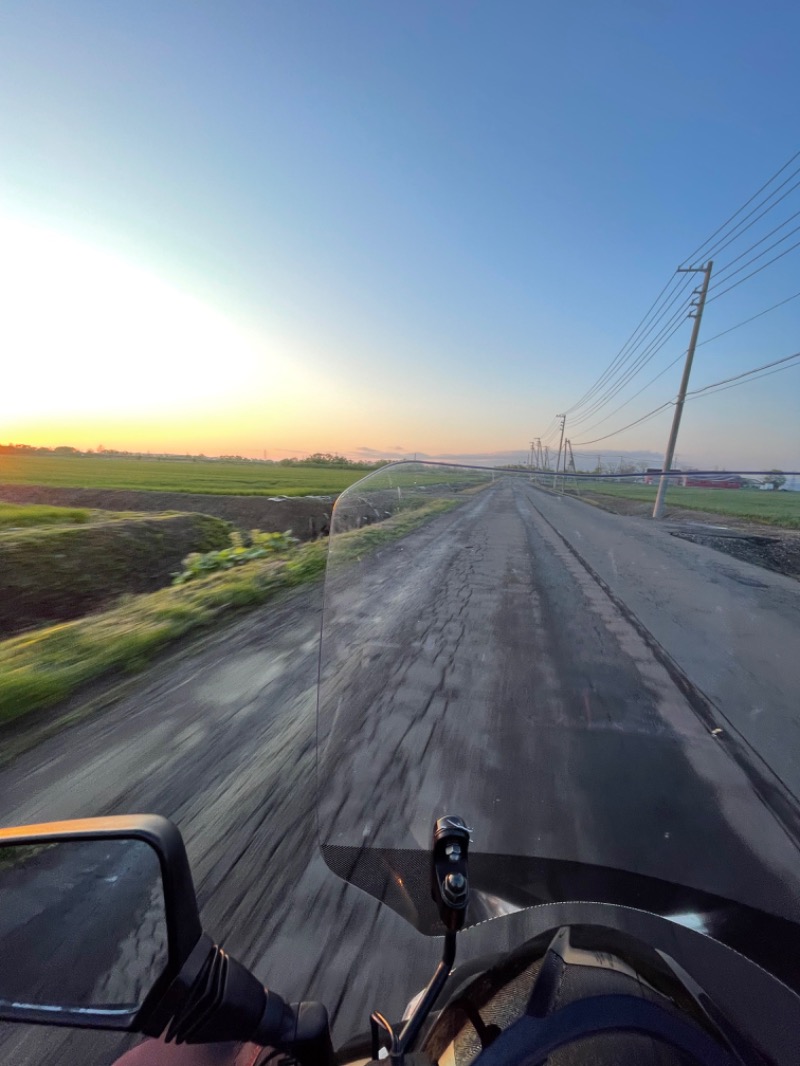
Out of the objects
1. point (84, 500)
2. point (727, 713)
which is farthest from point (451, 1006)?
point (84, 500)

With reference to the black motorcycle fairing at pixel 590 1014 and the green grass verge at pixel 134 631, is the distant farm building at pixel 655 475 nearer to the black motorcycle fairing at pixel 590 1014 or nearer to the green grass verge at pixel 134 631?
the green grass verge at pixel 134 631

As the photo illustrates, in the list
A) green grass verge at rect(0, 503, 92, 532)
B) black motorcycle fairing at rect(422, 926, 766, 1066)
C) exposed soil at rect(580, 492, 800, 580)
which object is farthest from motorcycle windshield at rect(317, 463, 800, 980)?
green grass verge at rect(0, 503, 92, 532)

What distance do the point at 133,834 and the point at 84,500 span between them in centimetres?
3087

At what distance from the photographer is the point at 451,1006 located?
3.03 ft

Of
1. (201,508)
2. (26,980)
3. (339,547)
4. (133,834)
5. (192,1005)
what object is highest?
(339,547)

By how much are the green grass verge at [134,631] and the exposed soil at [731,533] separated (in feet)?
3.63

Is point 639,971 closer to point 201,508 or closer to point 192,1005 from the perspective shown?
point 192,1005

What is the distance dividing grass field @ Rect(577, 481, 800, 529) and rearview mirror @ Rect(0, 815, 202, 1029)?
98.5 inches

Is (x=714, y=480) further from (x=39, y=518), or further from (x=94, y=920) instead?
(x=39, y=518)

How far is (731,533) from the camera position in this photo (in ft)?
8.21

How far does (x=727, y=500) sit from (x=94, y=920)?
3.15m

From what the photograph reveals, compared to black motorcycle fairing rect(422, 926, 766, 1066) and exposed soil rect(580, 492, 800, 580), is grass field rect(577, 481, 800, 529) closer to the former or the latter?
exposed soil rect(580, 492, 800, 580)

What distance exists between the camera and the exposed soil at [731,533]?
7.34 ft

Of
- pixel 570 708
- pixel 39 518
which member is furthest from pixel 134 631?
pixel 39 518
